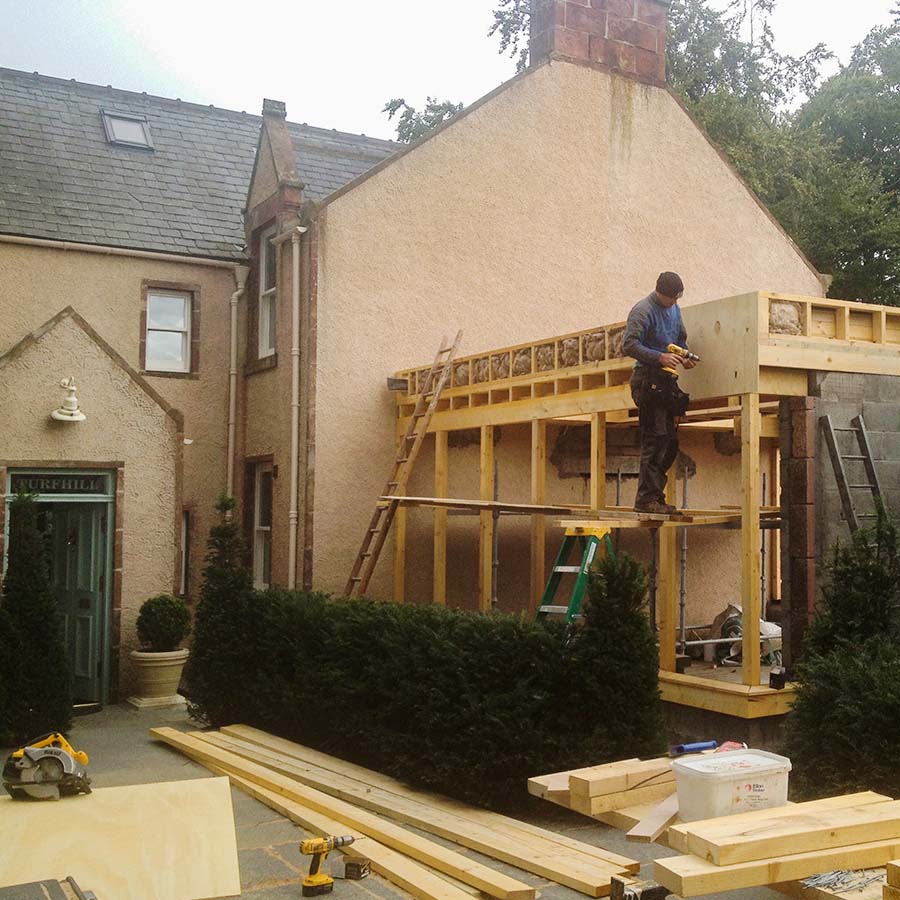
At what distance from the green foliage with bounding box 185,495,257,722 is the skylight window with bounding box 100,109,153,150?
820 centimetres

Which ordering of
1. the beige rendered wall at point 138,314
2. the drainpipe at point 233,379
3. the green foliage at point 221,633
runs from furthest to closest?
the drainpipe at point 233,379 → the beige rendered wall at point 138,314 → the green foliage at point 221,633

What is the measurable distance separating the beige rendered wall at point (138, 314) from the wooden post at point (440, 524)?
3942 millimetres

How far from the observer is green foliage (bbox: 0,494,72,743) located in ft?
39.0

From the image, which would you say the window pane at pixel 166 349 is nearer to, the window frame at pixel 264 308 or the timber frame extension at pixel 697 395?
the window frame at pixel 264 308

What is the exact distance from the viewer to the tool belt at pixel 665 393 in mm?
11180

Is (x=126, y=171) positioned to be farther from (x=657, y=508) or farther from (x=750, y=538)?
(x=750, y=538)

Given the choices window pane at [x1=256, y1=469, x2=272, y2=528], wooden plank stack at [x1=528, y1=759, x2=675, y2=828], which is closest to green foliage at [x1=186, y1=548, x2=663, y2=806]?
wooden plank stack at [x1=528, y1=759, x2=675, y2=828]

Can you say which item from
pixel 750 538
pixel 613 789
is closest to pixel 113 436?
pixel 750 538

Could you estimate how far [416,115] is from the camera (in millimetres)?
31016

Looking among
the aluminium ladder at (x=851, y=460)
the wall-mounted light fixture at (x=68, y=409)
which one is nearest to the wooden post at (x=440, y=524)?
the wall-mounted light fixture at (x=68, y=409)

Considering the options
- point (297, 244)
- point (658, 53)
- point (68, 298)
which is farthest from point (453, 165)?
point (68, 298)

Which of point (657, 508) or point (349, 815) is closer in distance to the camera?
point (349, 815)

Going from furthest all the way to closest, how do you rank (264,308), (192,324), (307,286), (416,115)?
(416,115) → (192,324) → (264,308) → (307,286)

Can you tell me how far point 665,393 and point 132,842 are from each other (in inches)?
273
